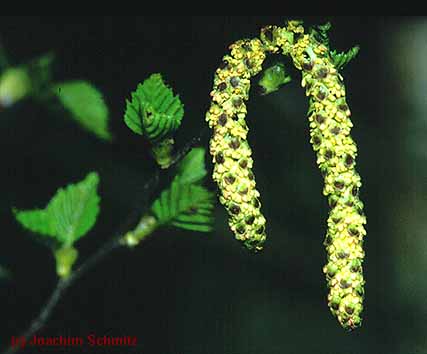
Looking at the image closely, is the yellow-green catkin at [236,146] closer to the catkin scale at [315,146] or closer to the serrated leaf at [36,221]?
the catkin scale at [315,146]

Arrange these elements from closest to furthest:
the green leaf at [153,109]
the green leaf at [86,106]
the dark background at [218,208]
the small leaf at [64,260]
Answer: the green leaf at [153,109] → the small leaf at [64,260] → the green leaf at [86,106] → the dark background at [218,208]

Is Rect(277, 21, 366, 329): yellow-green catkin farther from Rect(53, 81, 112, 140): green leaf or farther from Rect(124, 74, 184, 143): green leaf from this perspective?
Rect(53, 81, 112, 140): green leaf

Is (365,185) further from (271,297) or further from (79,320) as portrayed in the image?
(79,320)

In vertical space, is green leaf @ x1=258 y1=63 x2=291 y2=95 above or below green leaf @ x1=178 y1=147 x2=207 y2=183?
above

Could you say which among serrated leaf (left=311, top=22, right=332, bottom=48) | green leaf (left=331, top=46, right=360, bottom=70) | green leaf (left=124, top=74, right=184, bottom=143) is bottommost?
green leaf (left=124, top=74, right=184, bottom=143)

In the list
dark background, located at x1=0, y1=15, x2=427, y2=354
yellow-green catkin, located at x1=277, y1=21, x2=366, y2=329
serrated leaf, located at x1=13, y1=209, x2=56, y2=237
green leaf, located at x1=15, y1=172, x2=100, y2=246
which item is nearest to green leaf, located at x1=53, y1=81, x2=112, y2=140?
dark background, located at x1=0, y1=15, x2=427, y2=354

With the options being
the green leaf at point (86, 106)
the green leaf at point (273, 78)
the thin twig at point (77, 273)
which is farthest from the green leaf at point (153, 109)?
the green leaf at point (86, 106)
